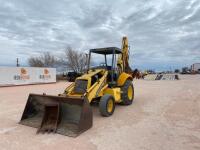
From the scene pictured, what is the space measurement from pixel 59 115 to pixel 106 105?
1.51 m

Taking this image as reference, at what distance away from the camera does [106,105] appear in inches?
241

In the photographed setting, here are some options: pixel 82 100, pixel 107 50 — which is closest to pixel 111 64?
pixel 107 50

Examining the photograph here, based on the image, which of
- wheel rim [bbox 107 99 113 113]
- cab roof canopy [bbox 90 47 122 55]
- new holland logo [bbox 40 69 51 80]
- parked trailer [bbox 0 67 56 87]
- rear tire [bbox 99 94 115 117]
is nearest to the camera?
Result: rear tire [bbox 99 94 115 117]

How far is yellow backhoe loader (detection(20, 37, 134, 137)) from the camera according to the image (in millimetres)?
5047

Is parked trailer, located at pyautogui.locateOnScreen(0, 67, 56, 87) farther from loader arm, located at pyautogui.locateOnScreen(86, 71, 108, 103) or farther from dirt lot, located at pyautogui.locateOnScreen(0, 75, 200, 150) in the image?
loader arm, located at pyautogui.locateOnScreen(86, 71, 108, 103)

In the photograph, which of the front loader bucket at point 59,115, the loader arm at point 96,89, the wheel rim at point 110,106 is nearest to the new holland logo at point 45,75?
the loader arm at point 96,89

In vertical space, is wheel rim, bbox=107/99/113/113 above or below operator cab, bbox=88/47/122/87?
below

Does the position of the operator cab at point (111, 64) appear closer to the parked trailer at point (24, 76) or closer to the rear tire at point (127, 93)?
the rear tire at point (127, 93)

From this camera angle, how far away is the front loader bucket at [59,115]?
16.1 feet

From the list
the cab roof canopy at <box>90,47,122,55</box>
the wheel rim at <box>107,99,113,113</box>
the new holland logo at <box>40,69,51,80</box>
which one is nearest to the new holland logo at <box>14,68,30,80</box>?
the new holland logo at <box>40,69,51,80</box>

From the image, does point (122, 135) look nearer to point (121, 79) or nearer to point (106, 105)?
point (106, 105)

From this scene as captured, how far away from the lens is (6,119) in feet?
20.2

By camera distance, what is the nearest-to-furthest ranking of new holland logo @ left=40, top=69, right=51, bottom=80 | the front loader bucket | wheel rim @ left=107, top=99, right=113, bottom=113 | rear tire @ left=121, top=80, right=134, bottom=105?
the front loader bucket < wheel rim @ left=107, top=99, right=113, bottom=113 < rear tire @ left=121, top=80, right=134, bottom=105 < new holland logo @ left=40, top=69, right=51, bottom=80

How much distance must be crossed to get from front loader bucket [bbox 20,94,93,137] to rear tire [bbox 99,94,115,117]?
3.03ft
